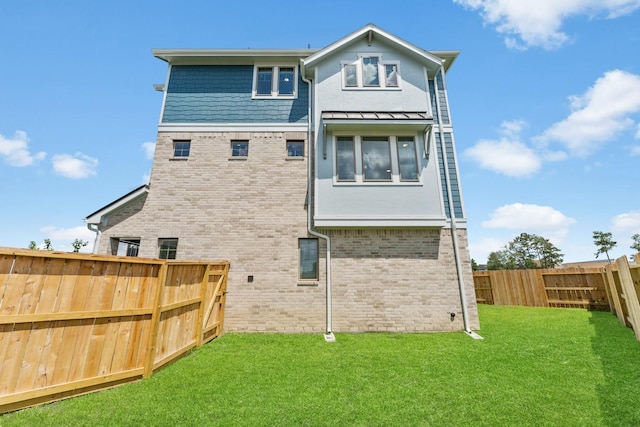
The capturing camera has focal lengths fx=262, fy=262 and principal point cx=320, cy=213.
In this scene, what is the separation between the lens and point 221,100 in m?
9.81

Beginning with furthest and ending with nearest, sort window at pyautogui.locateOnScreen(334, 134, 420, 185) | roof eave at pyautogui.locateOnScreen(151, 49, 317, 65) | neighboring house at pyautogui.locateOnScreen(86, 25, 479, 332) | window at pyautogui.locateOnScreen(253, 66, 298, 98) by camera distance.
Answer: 1. window at pyautogui.locateOnScreen(253, 66, 298, 98)
2. roof eave at pyautogui.locateOnScreen(151, 49, 317, 65)
3. window at pyautogui.locateOnScreen(334, 134, 420, 185)
4. neighboring house at pyautogui.locateOnScreen(86, 25, 479, 332)

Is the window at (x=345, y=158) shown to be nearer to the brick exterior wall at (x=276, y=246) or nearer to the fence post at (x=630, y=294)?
the brick exterior wall at (x=276, y=246)

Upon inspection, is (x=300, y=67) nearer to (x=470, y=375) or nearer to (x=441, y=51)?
(x=441, y=51)

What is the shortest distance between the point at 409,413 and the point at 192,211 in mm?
8059

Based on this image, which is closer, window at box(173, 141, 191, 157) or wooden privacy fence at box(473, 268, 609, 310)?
window at box(173, 141, 191, 157)

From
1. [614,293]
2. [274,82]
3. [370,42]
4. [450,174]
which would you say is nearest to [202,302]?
[274,82]

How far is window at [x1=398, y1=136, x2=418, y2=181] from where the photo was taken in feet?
28.8

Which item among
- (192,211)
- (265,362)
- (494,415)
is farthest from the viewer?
(192,211)

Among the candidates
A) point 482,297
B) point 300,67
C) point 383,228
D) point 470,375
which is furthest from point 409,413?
point 482,297

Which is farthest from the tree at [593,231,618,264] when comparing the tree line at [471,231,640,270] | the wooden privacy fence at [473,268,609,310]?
the wooden privacy fence at [473,268,609,310]

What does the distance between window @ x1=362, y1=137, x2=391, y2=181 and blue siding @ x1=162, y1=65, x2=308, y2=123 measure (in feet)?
8.41

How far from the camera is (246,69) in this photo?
1014 cm

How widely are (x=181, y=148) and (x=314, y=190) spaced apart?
5100 mm

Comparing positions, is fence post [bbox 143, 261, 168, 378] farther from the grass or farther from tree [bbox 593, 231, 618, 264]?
tree [bbox 593, 231, 618, 264]
